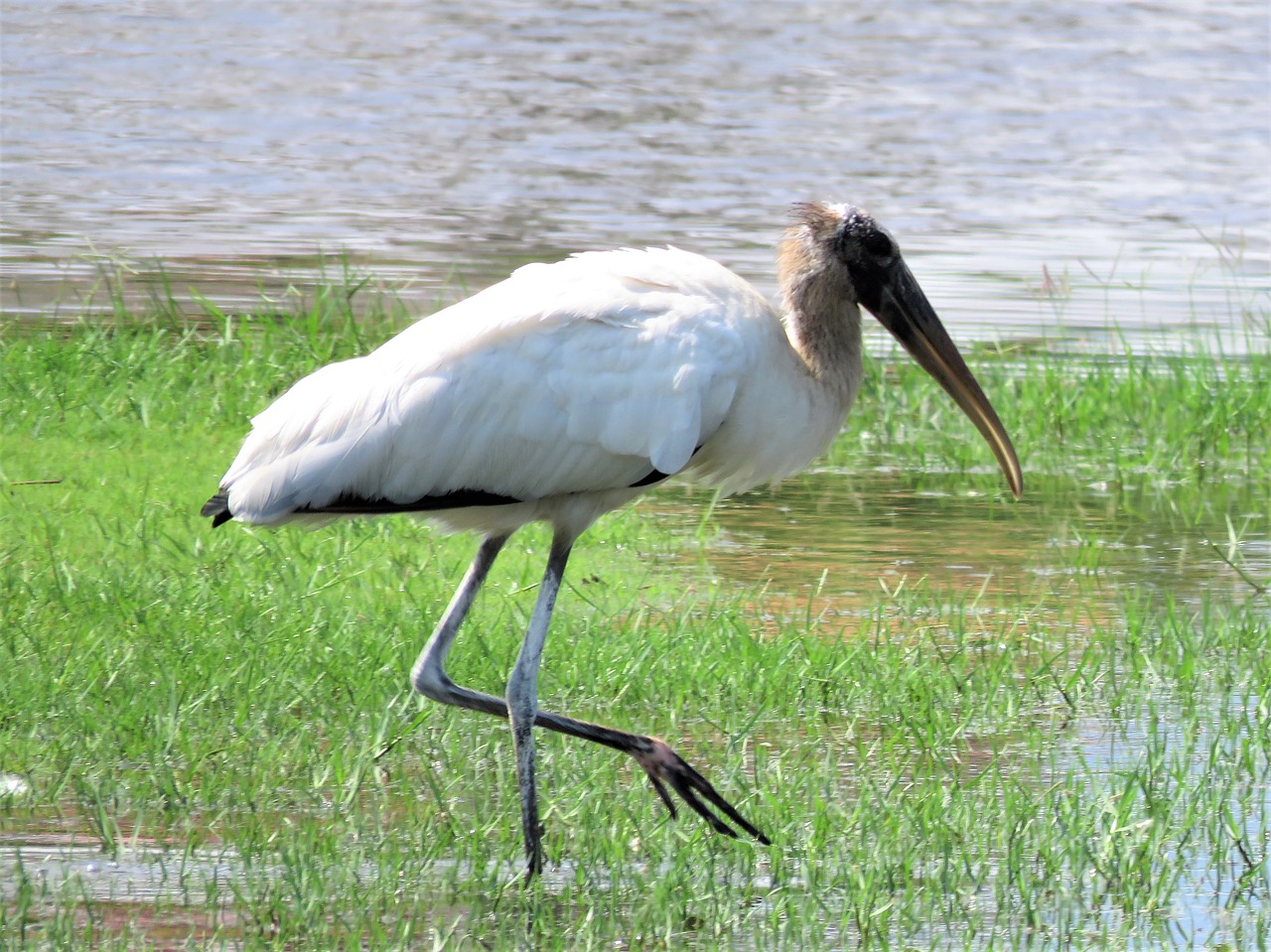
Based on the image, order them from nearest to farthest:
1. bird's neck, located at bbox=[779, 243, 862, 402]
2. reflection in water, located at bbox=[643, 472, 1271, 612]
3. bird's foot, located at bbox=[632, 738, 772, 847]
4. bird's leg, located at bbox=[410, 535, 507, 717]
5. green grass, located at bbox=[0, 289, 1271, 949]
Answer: green grass, located at bbox=[0, 289, 1271, 949] < bird's foot, located at bbox=[632, 738, 772, 847] < bird's leg, located at bbox=[410, 535, 507, 717] < bird's neck, located at bbox=[779, 243, 862, 402] < reflection in water, located at bbox=[643, 472, 1271, 612]

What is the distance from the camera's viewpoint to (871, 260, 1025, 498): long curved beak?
5.43m

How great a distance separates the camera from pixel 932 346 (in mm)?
5555

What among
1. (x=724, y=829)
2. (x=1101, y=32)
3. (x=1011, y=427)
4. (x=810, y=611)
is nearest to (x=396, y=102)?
(x=1101, y=32)

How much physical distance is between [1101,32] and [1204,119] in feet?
17.8

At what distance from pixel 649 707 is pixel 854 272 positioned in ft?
3.84

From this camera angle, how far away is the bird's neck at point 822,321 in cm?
522

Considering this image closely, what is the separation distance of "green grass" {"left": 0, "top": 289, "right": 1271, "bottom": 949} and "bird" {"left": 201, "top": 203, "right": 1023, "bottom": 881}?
0.31 m

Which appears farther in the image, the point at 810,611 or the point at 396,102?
the point at 396,102

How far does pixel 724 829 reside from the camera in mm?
4590

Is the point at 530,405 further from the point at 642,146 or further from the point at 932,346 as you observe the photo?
the point at 642,146

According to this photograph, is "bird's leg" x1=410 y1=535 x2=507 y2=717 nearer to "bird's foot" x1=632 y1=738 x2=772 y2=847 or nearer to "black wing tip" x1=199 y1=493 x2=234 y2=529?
"bird's foot" x1=632 y1=738 x2=772 y2=847

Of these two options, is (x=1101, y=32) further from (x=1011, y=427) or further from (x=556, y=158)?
(x=1011, y=427)

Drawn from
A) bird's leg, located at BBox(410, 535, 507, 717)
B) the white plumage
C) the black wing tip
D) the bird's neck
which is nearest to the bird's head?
the bird's neck

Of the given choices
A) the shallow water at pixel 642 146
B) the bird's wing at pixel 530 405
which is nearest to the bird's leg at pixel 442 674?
the bird's wing at pixel 530 405
